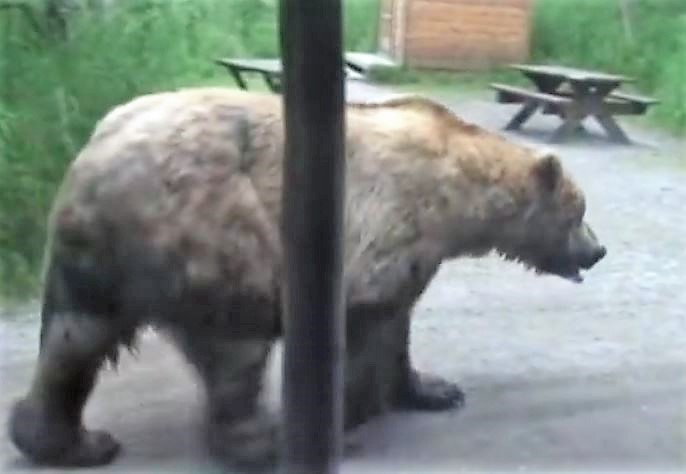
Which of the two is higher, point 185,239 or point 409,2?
point 409,2

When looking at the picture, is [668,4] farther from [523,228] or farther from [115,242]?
[115,242]

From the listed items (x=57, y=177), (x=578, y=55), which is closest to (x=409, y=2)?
(x=578, y=55)

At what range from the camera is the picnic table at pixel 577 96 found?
5.65ft

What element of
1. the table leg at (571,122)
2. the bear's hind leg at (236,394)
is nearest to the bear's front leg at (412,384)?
the bear's hind leg at (236,394)

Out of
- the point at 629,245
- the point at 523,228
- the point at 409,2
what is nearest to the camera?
the point at 409,2

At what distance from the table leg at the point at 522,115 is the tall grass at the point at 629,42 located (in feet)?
0.19

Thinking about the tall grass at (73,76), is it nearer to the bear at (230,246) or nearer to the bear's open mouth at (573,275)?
the bear at (230,246)

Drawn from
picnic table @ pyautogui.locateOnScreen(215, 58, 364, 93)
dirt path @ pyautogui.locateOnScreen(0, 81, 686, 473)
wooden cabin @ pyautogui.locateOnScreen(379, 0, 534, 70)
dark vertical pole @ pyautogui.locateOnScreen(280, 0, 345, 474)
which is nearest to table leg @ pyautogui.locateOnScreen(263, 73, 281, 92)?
picnic table @ pyautogui.locateOnScreen(215, 58, 364, 93)

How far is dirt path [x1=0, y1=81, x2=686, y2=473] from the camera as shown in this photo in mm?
1817

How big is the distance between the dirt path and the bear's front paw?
0.05 feet

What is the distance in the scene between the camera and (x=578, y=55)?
1.74 meters

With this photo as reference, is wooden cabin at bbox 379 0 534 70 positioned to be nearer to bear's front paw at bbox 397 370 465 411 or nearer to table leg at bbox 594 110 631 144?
table leg at bbox 594 110 631 144

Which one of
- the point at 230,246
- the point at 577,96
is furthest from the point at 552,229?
the point at 230,246

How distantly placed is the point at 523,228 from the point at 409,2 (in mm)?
450
